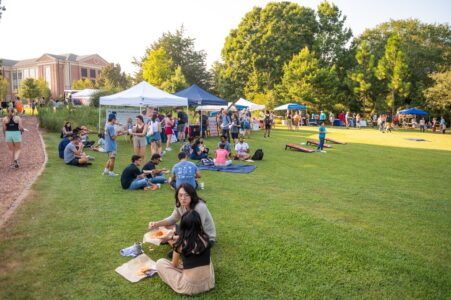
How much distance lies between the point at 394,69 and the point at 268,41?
17.0 meters

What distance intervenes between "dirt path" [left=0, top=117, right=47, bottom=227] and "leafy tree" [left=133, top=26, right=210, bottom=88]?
45388mm

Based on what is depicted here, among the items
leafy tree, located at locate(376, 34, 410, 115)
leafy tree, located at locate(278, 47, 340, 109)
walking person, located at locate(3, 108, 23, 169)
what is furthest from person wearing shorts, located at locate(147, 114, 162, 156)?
leafy tree, located at locate(376, 34, 410, 115)

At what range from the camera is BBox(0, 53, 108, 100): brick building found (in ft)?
263

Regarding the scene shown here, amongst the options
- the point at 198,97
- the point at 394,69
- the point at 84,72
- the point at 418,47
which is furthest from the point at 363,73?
the point at 84,72

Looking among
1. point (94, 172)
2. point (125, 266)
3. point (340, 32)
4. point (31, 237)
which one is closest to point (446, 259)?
point (125, 266)

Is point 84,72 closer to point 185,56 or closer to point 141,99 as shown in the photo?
point 185,56

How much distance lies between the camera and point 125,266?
4.52 meters

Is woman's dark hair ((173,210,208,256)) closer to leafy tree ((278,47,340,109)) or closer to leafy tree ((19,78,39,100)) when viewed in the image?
leafy tree ((278,47,340,109))

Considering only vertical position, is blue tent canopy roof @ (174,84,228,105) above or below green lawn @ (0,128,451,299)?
above

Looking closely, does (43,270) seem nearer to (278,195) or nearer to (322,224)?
(322,224)

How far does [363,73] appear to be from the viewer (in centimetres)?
4547

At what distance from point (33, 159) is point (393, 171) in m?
12.4

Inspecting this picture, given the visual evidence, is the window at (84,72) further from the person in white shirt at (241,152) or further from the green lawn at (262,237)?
the green lawn at (262,237)

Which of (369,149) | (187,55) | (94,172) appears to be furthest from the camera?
(187,55)
